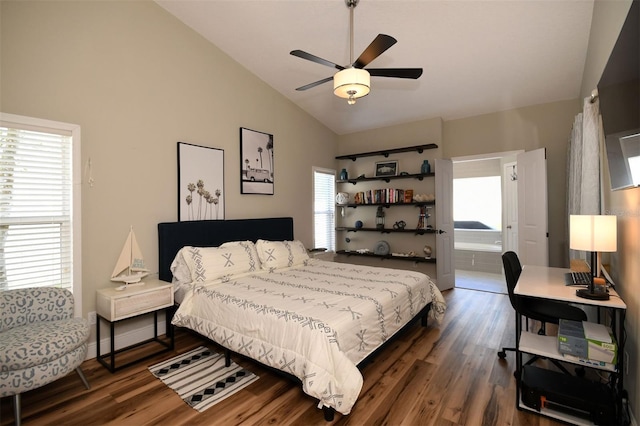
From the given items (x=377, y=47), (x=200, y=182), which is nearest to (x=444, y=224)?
(x=377, y=47)

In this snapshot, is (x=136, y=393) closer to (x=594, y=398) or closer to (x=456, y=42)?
(x=594, y=398)

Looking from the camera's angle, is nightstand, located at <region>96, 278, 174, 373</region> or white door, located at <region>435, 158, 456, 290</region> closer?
nightstand, located at <region>96, 278, 174, 373</region>

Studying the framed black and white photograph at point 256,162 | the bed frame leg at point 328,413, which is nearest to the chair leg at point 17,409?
the bed frame leg at point 328,413

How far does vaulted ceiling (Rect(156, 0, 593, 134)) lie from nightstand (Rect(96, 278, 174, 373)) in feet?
9.69

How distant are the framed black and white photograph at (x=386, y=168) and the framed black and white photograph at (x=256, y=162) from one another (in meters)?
2.03

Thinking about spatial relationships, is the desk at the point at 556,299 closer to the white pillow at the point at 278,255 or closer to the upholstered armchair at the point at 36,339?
the white pillow at the point at 278,255

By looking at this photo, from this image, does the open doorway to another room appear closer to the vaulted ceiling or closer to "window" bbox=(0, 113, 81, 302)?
the vaulted ceiling

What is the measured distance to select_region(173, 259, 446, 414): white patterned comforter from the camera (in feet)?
6.45

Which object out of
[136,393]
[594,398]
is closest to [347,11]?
[594,398]

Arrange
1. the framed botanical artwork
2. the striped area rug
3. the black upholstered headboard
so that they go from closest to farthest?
the striped area rug
the black upholstered headboard
the framed botanical artwork


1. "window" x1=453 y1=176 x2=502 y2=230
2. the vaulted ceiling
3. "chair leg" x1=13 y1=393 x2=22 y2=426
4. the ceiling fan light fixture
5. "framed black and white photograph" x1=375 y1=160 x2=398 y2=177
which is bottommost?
"chair leg" x1=13 y1=393 x2=22 y2=426

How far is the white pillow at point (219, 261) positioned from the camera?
3.16 meters

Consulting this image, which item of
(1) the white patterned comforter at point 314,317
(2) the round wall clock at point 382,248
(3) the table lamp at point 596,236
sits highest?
(3) the table lamp at point 596,236

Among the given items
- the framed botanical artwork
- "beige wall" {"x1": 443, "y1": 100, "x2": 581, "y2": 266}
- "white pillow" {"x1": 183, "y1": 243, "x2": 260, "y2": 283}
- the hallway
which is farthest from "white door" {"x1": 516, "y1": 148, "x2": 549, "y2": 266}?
the framed botanical artwork
